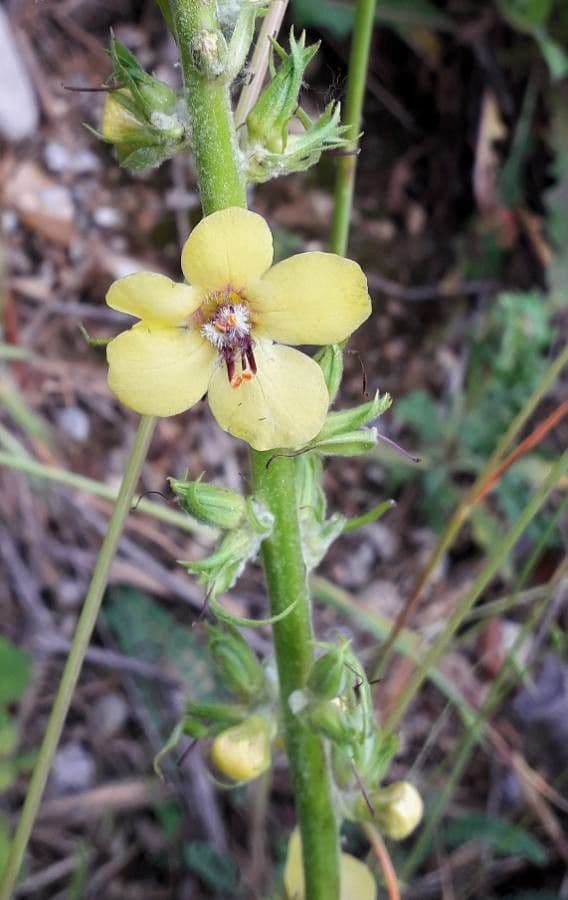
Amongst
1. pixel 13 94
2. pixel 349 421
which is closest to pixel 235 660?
pixel 349 421

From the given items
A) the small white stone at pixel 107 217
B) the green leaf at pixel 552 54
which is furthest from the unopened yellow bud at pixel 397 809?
the green leaf at pixel 552 54

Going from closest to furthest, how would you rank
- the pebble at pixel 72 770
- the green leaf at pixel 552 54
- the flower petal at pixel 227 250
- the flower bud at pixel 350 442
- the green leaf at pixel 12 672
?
the flower petal at pixel 227 250
the flower bud at pixel 350 442
the green leaf at pixel 12 672
the pebble at pixel 72 770
the green leaf at pixel 552 54

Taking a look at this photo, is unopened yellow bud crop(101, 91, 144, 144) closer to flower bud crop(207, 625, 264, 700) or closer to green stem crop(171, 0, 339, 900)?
green stem crop(171, 0, 339, 900)

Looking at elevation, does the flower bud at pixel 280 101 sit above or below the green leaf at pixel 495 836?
above

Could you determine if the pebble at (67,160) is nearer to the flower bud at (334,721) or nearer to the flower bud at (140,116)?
the flower bud at (140,116)

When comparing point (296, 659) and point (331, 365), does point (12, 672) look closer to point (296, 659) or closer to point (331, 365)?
point (296, 659)

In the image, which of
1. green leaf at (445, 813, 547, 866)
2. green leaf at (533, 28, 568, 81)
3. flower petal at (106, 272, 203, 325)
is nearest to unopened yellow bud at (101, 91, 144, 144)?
flower petal at (106, 272, 203, 325)

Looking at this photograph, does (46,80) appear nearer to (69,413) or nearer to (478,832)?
(69,413)

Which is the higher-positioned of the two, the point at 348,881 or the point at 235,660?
the point at 235,660
